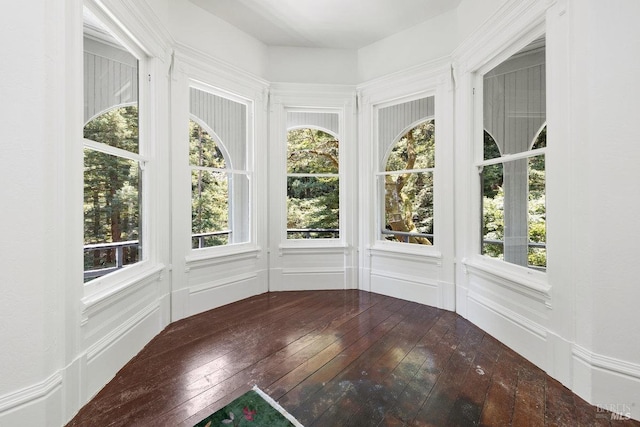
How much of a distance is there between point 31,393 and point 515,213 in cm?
330

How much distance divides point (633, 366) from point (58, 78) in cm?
337

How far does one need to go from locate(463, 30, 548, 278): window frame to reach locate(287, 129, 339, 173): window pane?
1695mm

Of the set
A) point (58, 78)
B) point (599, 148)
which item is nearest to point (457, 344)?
point (599, 148)

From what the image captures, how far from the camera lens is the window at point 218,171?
10.2ft

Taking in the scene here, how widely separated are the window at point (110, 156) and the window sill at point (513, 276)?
2965mm

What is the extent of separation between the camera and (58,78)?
1500 millimetres

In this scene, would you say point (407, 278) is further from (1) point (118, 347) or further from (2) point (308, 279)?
(1) point (118, 347)

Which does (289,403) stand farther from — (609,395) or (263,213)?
(263,213)

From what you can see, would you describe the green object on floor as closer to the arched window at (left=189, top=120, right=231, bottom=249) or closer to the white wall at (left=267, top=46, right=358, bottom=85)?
the arched window at (left=189, top=120, right=231, bottom=249)

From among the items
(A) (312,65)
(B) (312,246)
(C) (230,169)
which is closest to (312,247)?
(B) (312,246)

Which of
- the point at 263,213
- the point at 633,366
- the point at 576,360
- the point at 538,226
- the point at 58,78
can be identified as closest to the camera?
the point at 58,78

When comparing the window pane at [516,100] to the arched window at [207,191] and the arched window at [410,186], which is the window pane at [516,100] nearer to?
the arched window at [410,186]

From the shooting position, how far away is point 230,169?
3379mm

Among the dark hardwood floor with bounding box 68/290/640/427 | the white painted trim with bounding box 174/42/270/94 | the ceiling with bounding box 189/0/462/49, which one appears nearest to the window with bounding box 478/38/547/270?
the dark hardwood floor with bounding box 68/290/640/427
